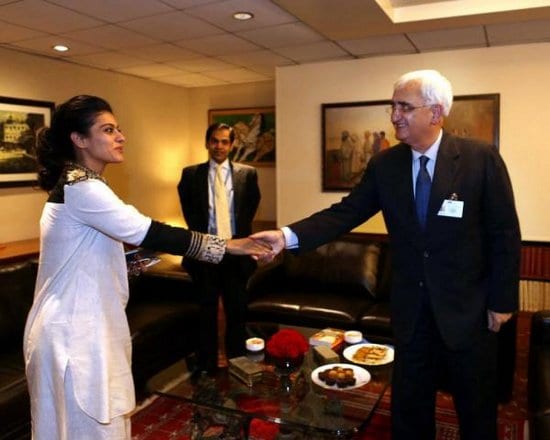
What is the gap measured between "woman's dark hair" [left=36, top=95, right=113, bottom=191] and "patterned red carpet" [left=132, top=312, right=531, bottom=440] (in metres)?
1.44

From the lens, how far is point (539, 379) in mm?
2234

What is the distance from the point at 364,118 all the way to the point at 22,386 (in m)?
3.79

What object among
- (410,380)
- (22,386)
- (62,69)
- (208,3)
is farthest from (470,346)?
(62,69)

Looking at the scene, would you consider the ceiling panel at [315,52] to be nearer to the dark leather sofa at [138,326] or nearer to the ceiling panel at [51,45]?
the ceiling panel at [51,45]

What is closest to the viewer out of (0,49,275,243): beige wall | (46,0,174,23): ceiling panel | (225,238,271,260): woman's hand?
(225,238,271,260): woman's hand

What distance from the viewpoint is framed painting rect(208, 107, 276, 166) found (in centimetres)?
619

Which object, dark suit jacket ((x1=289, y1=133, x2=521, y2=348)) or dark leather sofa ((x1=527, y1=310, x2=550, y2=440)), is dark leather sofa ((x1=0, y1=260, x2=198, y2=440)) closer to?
dark suit jacket ((x1=289, y1=133, x2=521, y2=348))

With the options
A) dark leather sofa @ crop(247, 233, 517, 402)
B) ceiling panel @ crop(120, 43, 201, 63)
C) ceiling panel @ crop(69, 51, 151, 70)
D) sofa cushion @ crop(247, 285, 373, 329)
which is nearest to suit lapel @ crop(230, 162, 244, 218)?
dark leather sofa @ crop(247, 233, 517, 402)

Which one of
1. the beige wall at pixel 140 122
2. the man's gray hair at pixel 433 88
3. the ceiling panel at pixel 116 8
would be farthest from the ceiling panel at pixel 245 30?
the man's gray hair at pixel 433 88

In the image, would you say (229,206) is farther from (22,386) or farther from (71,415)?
(71,415)

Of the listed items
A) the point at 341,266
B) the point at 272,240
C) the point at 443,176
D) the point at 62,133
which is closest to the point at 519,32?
the point at 341,266

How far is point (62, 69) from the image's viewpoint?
4.92 m

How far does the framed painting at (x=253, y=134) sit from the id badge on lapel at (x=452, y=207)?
4530mm

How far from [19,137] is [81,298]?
11.8 ft
